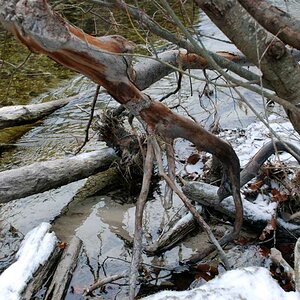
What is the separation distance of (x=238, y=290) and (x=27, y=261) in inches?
Result: 60.8

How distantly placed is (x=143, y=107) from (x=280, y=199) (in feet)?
5.14

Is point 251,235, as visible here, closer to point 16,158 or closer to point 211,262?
point 211,262

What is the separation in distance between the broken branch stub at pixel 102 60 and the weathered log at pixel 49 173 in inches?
55.8

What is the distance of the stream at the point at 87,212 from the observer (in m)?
4.46

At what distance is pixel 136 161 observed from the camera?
548 centimetres

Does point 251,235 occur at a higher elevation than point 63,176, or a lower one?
higher

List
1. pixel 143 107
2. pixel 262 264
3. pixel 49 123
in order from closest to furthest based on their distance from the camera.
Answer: pixel 143 107, pixel 262 264, pixel 49 123

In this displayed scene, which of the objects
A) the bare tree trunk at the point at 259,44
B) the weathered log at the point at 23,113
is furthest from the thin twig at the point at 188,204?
the weathered log at the point at 23,113

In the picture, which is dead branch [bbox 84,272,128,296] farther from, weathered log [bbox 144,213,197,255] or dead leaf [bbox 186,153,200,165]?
dead leaf [bbox 186,153,200,165]

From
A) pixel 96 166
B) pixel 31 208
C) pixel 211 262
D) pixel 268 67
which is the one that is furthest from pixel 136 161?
pixel 268 67

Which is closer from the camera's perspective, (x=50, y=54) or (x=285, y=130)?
(x=50, y=54)

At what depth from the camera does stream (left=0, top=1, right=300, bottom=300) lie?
14.6 feet

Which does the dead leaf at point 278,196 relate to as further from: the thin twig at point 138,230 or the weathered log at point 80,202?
the weathered log at point 80,202

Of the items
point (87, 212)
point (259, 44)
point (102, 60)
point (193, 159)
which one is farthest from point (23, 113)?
point (259, 44)
